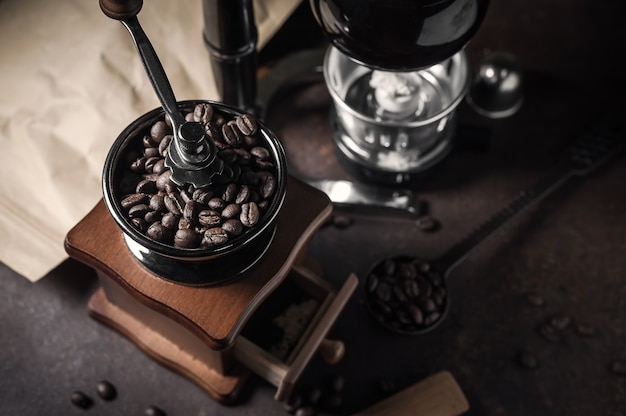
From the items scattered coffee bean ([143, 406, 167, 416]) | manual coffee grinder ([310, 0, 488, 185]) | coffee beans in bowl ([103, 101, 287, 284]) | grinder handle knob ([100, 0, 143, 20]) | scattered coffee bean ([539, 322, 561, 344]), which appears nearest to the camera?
grinder handle knob ([100, 0, 143, 20])

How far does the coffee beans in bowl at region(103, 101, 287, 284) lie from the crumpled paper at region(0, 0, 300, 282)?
0.34 meters

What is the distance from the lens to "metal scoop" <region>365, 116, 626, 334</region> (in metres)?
1.43

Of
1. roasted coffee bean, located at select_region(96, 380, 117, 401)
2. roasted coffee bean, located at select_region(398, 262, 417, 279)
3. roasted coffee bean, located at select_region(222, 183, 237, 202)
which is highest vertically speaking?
roasted coffee bean, located at select_region(222, 183, 237, 202)

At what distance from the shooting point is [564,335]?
147 centimetres

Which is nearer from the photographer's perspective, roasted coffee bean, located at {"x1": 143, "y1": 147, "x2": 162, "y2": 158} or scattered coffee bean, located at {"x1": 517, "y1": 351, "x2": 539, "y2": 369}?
roasted coffee bean, located at {"x1": 143, "y1": 147, "x2": 162, "y2": 158}

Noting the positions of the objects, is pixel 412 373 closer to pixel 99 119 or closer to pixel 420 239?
pixel 420 239

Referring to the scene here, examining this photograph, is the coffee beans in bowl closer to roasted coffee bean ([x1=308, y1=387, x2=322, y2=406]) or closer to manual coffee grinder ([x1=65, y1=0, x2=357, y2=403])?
manual coffee grinder ([x1=65, y1=0, x2=357, y2=403])

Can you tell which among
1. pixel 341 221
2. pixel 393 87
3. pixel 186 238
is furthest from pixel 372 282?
pixel 186 238

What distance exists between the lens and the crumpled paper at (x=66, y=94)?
4.86 ft

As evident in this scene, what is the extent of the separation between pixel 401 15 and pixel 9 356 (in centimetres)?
86

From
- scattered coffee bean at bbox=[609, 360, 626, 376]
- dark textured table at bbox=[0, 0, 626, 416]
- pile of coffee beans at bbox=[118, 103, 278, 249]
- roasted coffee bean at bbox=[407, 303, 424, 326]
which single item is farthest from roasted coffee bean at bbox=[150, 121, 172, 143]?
scattered coffee bean at bbox=[609, 360, 626, 376]

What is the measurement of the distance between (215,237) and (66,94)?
66 cm

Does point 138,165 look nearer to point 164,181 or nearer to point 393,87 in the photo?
point 164,181

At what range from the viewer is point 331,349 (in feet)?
4.52
